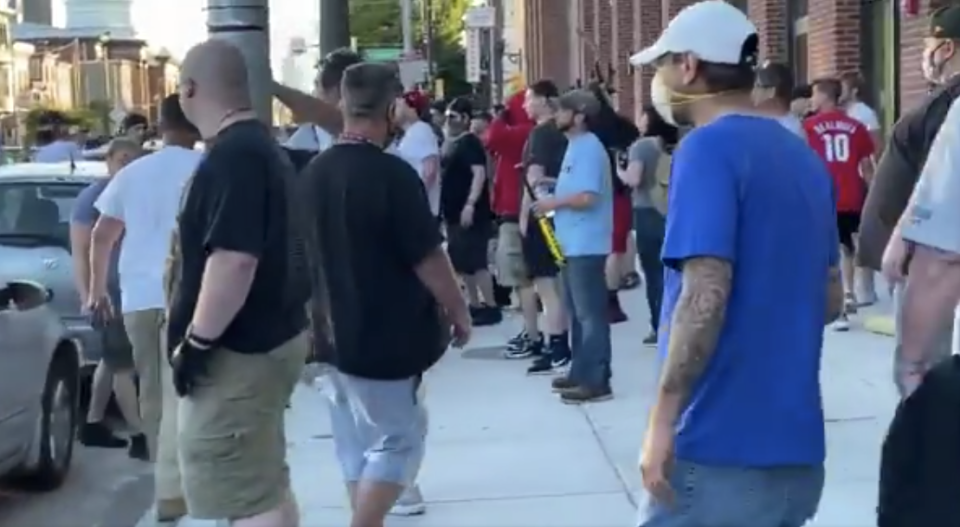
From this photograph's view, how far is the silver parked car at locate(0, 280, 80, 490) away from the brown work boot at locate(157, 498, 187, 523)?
123cm

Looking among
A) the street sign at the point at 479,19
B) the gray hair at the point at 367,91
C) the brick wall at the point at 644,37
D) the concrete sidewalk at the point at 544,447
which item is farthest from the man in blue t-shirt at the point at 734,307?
the street sign at the point at 479,19

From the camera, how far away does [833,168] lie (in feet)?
39.7

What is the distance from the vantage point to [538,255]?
37.2ft

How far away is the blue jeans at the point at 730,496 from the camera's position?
3.93m

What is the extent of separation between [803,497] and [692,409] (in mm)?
362

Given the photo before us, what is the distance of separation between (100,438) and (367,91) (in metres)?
4.86

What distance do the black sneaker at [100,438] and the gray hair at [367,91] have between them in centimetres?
470

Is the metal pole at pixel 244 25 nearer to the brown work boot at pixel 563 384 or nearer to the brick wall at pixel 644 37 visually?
the brown work boot at pixel 563 384

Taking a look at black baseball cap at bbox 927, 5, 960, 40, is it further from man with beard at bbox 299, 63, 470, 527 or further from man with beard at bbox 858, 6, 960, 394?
man with beard at bbox 299, 63, 470, 527

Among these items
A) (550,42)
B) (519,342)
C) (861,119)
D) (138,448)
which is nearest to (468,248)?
(519,342)

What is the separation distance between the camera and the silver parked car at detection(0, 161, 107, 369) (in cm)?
1113

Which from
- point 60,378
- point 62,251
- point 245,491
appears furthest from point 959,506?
point 62,251

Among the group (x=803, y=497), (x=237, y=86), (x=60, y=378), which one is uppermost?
(x=237, y=86)

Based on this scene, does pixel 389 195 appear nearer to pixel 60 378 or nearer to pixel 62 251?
pixel 60 378
